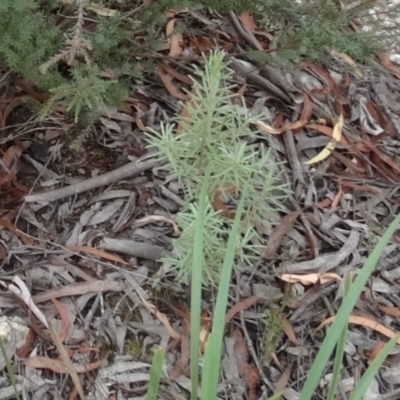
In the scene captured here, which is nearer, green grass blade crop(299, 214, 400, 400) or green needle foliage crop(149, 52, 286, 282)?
green grass blade crop(299, 214, 400, 400)

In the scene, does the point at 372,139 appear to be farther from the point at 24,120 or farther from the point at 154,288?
the point at 24,120

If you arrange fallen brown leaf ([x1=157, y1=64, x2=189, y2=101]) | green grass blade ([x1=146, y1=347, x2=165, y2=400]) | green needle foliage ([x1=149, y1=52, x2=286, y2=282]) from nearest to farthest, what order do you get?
green grass blade ([x1=146, y1=347, x2=165, y2=400]), green needle foliage ([x1=149, y1=52, x2=286, y2=282]), fallen brown leaf ([x1=157, y1=64, x2=189, y2=101])

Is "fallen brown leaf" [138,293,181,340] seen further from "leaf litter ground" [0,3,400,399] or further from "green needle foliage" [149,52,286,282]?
"green needle foliage" [149,52,286,282]

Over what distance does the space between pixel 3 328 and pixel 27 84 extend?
0.63 metres

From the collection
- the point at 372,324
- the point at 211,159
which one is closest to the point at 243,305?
the point at 372,324

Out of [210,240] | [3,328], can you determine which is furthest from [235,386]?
[3,328]

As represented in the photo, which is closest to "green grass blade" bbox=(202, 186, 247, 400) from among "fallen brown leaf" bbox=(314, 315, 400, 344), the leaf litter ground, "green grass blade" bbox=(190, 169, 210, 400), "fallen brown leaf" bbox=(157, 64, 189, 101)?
"green grass blade" bbox=(190, 169, 210, 400)

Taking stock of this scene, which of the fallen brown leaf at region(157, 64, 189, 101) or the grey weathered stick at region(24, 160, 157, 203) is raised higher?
the fallen brown leaf at region(157, 64, 189, 101)

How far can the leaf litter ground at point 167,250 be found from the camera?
4.82 ft

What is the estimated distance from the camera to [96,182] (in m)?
1.68

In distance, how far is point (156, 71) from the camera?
187cm

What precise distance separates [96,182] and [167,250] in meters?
0.24

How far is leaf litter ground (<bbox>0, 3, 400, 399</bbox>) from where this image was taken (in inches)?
57.8

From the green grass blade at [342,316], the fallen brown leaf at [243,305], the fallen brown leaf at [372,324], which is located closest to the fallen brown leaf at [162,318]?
the fallen brown leaf at [243,305]
